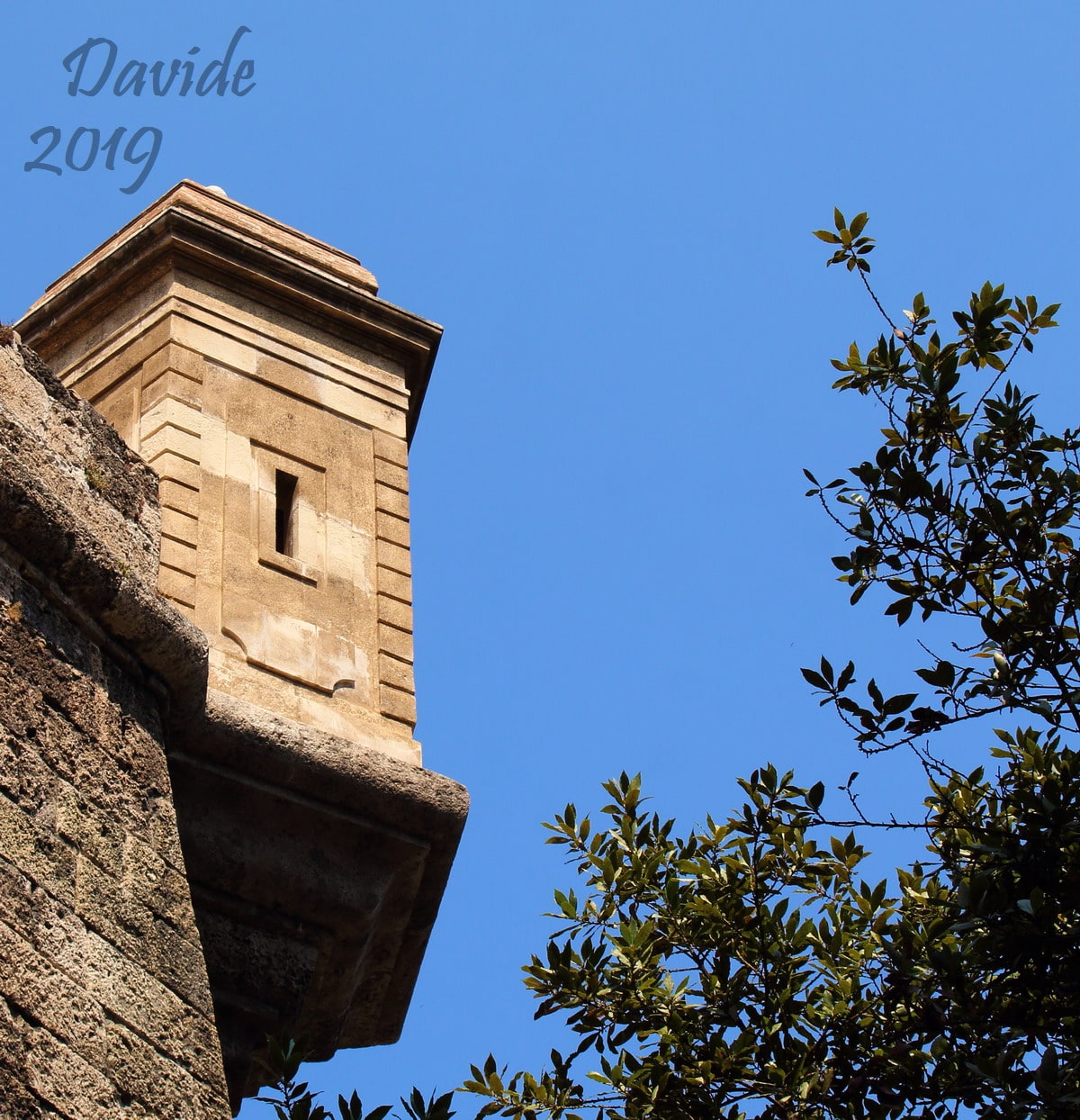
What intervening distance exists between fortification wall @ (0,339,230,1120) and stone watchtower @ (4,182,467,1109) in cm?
46

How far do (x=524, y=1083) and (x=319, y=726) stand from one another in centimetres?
160

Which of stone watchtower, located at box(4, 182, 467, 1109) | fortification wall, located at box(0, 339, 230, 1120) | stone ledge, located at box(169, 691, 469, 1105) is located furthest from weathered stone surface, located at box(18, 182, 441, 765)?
fortification wall, located at box(0, 339, 230, 1120)

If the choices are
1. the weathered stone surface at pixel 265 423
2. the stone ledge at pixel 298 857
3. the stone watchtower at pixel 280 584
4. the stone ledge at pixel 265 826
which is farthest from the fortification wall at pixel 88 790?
the weathered stone surface at pixel 265 423

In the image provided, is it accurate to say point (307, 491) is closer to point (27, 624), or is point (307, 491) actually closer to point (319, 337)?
point (319, 337)

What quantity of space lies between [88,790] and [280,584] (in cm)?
289

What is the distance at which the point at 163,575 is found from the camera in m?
7.30

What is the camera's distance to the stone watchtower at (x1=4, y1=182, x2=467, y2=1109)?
21.6 ft

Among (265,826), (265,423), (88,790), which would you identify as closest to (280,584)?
(265,423)

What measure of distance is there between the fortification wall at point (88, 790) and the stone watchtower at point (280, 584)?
458 mm

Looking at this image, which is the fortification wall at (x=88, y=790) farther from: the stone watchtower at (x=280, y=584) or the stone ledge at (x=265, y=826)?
the stone watchtower at (x=280, y=584)

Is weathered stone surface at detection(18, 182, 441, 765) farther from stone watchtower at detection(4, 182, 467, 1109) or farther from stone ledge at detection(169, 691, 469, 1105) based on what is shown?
stone ledge at detection(169, 691, 469, 1105)

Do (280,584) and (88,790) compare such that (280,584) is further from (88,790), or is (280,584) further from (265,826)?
(88,790)

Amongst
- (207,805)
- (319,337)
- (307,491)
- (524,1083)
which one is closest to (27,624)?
(207,805)

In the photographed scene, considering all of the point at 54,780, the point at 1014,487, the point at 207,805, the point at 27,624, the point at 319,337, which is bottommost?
the point at 54,780
